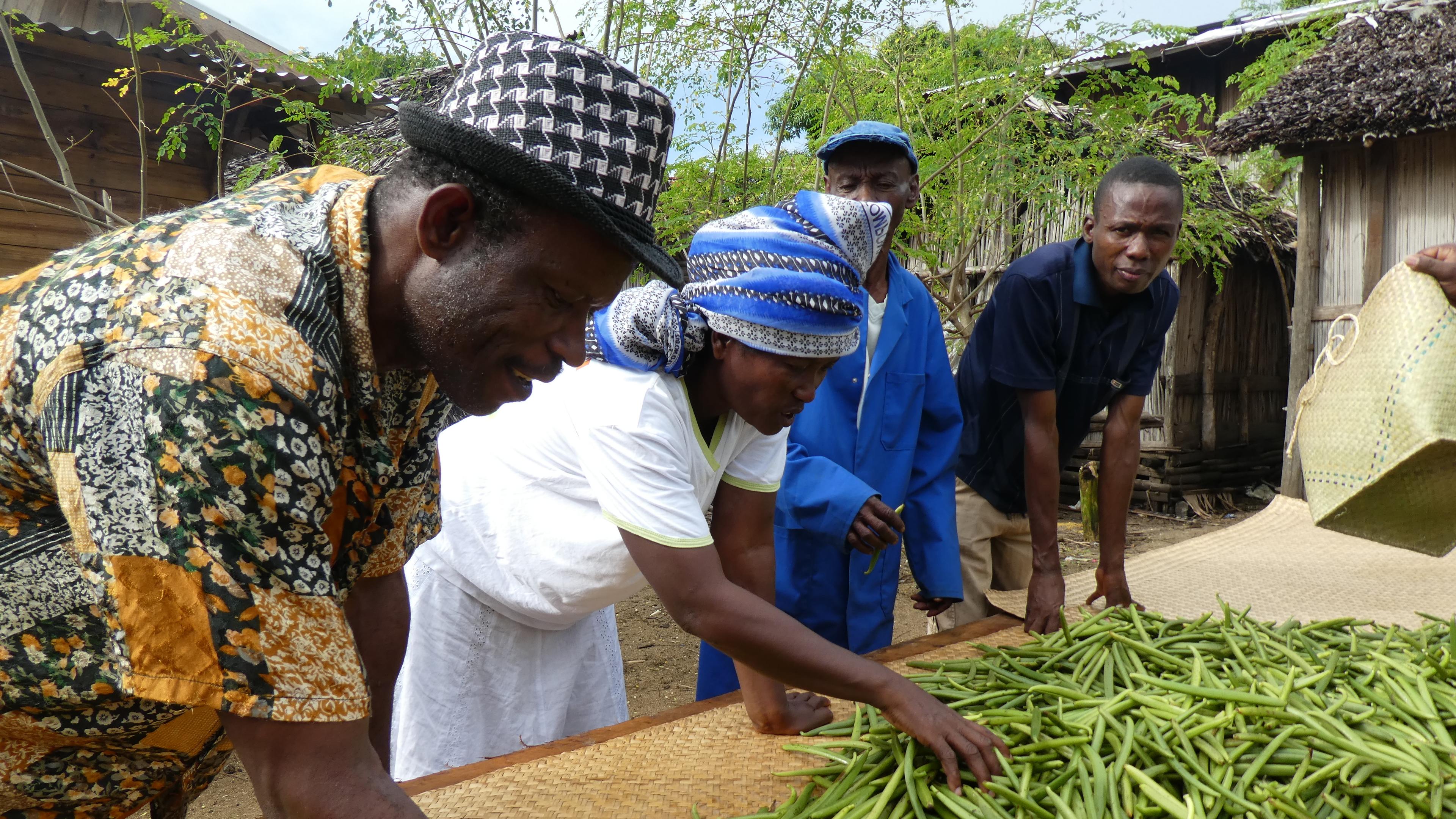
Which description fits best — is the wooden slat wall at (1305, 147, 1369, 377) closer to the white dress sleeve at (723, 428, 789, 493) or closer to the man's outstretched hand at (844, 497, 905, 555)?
the man's outstretched hand at (844, 497, 905, 555)

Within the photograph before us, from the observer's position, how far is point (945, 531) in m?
3.02

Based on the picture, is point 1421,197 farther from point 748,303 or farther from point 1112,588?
point 748,303

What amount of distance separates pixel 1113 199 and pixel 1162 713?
1758 millimetres

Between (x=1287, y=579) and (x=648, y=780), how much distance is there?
3.25 meters

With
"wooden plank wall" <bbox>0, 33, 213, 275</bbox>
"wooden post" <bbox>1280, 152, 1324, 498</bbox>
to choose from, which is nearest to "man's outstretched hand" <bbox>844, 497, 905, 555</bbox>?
"wooden plank wall" <bbox>0, 33, 213, 275</bbox>

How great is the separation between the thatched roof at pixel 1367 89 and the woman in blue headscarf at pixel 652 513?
603 cm

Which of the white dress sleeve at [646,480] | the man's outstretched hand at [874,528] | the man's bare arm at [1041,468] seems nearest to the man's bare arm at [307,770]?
the white dress sleeve at [646,480]

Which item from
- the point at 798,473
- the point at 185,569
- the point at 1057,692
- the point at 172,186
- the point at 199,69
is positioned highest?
the point at 199,69

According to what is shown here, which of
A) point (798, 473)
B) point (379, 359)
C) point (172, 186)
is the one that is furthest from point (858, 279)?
point (172, 186)

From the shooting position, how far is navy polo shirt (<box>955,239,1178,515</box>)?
310 cm

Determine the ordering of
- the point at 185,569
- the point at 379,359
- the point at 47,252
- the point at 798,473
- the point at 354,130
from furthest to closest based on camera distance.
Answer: the point at 47,252 → the point at 354,130 → the point at 798,473 → the point at 379,359 → the point at 185,569

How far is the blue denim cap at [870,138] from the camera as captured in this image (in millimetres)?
3270

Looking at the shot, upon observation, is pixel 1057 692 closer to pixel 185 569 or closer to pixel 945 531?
pixel 945 531

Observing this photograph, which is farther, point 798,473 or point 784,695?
point 798,473
